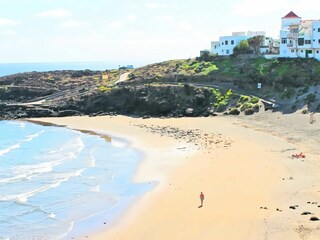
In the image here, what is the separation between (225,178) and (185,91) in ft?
111

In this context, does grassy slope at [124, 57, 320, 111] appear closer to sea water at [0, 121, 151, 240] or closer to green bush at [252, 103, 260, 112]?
green bush at [252, 103, 260, 112]

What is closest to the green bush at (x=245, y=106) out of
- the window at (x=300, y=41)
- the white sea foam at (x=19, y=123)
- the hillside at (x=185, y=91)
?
the hillside at (x=185, y=91)

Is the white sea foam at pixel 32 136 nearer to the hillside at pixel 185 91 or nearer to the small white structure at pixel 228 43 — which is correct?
the hillside at pixel 185 91

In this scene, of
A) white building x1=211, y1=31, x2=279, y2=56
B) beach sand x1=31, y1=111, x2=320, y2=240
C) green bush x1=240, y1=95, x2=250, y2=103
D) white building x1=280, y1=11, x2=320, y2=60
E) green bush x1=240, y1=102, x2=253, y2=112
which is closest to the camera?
beach sand x1=31, y1=111, x2=320, y2=240

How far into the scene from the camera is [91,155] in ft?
152

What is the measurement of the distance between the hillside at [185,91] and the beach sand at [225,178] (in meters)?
4.40

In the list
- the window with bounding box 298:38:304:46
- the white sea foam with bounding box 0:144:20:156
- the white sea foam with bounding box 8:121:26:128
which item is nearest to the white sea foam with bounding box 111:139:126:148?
the white sea foam with bounding box 0:144:20:156

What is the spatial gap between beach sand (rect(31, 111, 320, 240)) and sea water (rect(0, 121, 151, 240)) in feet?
5.13

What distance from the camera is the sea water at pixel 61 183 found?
28.5m

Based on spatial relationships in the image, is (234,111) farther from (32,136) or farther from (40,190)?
(40,190)

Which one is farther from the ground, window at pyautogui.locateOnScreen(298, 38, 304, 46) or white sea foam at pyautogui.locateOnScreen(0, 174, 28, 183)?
window at pyautogui.locateOnScreen(298, 38, 304, 46)

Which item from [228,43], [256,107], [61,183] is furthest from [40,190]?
[228,43]

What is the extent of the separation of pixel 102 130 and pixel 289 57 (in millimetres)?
28505

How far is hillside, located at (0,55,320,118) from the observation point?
2395 inches
